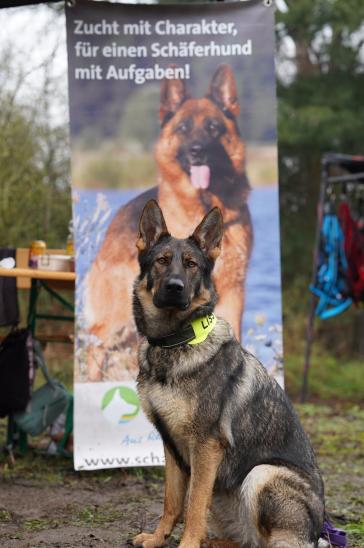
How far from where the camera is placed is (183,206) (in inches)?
228

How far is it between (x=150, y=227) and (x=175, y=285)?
0.46 meters

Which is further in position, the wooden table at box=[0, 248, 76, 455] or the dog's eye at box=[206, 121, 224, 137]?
the dog's eye at box=[206, 121, 224, 137]

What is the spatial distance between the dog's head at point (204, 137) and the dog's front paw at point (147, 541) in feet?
8.87

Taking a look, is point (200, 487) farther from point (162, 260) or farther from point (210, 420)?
point (162, 260)

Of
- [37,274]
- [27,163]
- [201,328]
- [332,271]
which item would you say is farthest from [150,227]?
[27,163]

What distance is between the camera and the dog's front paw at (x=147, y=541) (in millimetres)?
4047

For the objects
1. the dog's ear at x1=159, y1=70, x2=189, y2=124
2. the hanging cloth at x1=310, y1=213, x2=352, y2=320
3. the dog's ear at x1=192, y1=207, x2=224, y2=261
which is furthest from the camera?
the hanging cloth at x1=310, y1=213, x2=352, y2=320

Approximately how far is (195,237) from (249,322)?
6.65 ft

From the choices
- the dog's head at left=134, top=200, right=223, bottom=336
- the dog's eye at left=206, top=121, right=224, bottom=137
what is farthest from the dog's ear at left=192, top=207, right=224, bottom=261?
the dog's eye at left=206, top=121, right=224, bottom=137

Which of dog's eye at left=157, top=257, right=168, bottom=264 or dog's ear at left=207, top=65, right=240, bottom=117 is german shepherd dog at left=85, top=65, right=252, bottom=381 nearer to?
dog's ear at left=207, top=65, right=240, bottom=117

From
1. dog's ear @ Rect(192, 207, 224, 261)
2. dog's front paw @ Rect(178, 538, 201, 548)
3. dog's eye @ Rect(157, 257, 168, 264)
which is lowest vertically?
dog's front paw @ Rect(178, 538, 201, 548)

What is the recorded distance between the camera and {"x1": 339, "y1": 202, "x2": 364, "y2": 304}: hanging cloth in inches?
335

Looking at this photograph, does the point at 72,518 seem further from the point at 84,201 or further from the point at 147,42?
the point at 147,42

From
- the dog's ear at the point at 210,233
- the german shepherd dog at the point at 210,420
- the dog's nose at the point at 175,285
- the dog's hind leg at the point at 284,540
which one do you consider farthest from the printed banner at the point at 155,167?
the dog's hind leg at the point at 284,540
